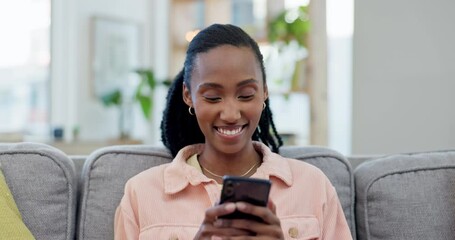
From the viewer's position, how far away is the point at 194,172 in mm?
1651

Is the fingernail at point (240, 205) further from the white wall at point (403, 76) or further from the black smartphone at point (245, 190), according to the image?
the white wall at point (403, 76)

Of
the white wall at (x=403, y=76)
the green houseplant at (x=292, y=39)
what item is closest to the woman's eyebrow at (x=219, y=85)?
the white wall at (x=403, y=76)

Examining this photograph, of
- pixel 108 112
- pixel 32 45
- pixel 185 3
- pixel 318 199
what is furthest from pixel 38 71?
pixel 318 199

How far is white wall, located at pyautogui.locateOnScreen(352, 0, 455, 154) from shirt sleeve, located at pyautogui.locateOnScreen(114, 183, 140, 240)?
2316 mm

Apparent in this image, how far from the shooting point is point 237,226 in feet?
4.40

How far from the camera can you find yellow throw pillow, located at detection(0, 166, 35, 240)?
154cm

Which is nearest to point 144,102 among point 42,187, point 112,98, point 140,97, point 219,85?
point 140,97

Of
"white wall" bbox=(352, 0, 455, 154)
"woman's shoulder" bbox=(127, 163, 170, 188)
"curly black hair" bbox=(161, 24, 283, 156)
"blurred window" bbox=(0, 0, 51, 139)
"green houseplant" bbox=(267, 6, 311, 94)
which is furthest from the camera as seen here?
"blurred window" bbox=(0, 0, 51, 139)

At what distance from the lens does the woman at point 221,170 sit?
5.09 ft

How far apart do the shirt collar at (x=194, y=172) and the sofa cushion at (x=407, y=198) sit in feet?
0.90

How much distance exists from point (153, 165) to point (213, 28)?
0.41 meters

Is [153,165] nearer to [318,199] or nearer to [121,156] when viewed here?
[121,156]

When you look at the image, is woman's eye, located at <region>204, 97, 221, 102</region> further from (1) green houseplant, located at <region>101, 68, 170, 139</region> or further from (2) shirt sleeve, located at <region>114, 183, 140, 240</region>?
(1) green houseplant, located at <region>101, 68, 170, 139</region>

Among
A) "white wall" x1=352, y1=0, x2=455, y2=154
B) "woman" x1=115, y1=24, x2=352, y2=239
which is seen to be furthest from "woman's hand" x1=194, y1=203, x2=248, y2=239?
"white wall" x1=352, y1=0, x2=455, y2=154
